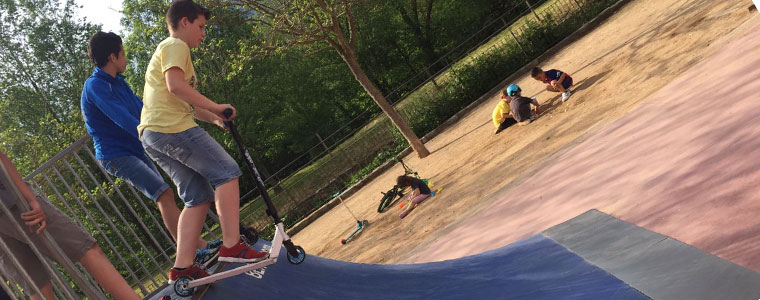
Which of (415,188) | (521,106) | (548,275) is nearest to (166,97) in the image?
(548,275)

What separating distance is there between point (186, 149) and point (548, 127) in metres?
12.0

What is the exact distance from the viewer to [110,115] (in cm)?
480

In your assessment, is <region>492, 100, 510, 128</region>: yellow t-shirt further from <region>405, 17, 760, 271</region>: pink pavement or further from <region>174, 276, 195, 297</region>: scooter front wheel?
<region>174, 276, 195, 297</region>: scooter front wheel

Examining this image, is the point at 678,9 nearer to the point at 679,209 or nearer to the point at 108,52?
the point at 679,209

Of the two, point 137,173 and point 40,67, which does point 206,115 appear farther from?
point 40,67

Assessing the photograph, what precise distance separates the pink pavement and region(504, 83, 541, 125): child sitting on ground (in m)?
5.26

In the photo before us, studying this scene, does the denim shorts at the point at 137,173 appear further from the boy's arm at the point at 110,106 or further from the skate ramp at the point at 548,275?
the skate ramp at the point at 548,275

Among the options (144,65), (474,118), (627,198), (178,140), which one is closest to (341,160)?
(474,118)

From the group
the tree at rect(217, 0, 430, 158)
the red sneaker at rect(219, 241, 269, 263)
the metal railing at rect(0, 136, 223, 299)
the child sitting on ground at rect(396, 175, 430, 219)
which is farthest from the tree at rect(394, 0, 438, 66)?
the red sneaker at rect(219, 241, 269, 263)

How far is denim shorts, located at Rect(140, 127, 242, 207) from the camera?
426 cm

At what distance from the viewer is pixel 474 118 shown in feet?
77.0

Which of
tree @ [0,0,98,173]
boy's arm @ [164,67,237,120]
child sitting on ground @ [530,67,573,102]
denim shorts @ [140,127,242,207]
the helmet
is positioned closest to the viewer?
boy's arm @ [164,67,237,120]

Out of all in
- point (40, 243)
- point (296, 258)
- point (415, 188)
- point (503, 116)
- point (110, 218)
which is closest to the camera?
point (40, 243)

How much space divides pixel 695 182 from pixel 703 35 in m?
9.46
